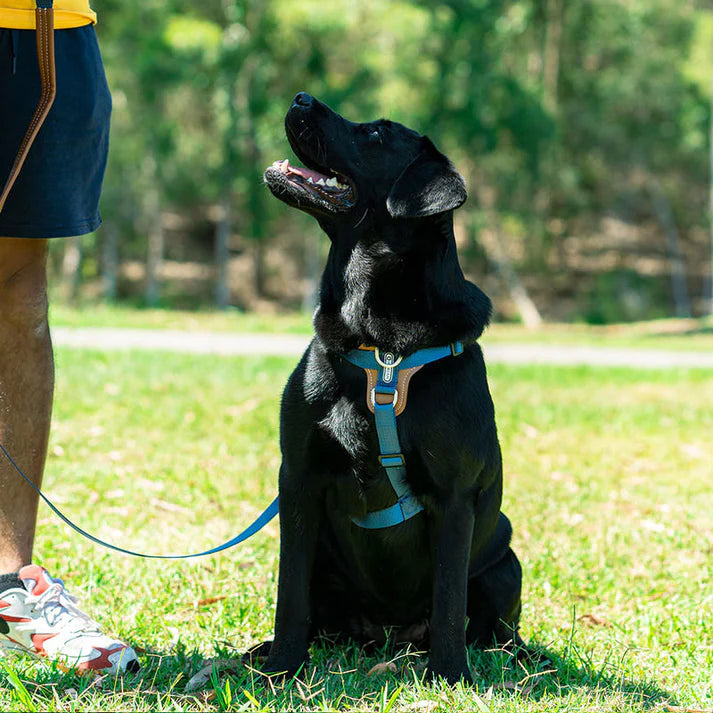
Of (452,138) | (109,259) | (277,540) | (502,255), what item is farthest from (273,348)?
(109,259)

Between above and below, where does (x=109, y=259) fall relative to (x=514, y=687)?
above

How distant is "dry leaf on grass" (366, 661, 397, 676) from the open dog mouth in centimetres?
133

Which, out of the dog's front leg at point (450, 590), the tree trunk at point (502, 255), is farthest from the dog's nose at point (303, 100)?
the tree trunk at point (502, 255)

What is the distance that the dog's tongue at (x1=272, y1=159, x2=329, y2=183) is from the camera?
2656mm

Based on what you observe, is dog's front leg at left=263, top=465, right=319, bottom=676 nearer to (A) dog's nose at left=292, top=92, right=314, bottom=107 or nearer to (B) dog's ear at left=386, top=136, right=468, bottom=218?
(B) dog's ear at left=386, top=136, right=468, bottom=218

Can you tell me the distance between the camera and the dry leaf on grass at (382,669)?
2568mm

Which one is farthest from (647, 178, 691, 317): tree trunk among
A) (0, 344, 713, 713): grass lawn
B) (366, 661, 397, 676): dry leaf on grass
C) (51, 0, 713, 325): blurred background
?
(366, 661, 397, 676): dry leaf on grass

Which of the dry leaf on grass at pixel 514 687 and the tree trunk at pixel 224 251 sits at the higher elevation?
the tree trunk at pixel 224 251

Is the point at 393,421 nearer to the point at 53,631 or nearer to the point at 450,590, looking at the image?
the point at 450,590

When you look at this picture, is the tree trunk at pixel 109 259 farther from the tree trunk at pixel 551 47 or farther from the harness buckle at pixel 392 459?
the harness buckle at pixel 392 459

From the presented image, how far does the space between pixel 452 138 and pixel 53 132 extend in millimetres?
22073

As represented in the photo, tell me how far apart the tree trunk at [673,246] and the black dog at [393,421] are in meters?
28.2

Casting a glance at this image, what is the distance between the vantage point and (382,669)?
2594mm

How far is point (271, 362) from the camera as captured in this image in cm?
888
